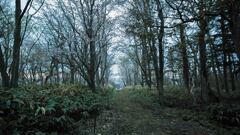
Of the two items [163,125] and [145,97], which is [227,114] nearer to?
[163,125]

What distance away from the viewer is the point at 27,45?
27625 mm

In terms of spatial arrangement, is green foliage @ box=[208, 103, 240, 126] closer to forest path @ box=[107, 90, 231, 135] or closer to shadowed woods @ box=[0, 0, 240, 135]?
shadowed woods @ box=[0, 0, 240, 135]

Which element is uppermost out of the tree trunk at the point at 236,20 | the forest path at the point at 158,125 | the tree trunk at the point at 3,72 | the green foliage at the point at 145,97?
the tree trunk at the point at 236,20

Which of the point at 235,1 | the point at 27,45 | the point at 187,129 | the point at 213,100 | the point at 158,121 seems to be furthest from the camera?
the point at 27,45

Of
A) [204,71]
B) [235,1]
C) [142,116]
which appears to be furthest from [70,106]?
[204,71]

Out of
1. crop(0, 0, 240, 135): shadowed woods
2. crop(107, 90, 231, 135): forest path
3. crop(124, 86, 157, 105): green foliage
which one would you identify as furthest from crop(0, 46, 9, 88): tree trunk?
crop(124, 86, 157, 105): green foliage

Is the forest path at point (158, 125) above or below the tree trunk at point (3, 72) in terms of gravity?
below

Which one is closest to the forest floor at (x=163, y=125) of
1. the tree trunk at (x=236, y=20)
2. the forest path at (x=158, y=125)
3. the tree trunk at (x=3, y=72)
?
the forest path at (x=158, y=125)

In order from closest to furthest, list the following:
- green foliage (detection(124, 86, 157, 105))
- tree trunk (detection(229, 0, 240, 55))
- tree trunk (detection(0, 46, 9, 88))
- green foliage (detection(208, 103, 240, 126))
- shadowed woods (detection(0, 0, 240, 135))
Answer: shadowed woods (detection(0, 0, 240, 135))
tree trunk (detection(229, 0, 240, 55))
tree trunk (detection(0, 46, 9, 88))
green foliage (detection(208, 103, 240, 126))
green foliage (detection(124, 86, 157, 105))

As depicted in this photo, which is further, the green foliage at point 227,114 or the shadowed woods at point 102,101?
the green foliage at point 227,114

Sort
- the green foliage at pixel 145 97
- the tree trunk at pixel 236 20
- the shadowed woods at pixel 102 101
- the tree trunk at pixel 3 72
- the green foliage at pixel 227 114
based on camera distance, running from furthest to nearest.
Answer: the green foliage at pixel 145 97, the green foliage at pixel 227 114, the tree trunk at pixel 3 72, the tree trunk at pixel 236 20, the shadowed woods at pixel 102 101

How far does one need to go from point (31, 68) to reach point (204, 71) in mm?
29758

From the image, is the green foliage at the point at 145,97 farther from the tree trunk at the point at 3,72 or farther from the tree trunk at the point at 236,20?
the tree trunk at the point at 3,72

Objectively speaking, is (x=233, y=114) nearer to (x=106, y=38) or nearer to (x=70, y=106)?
(x=70, y=106)
